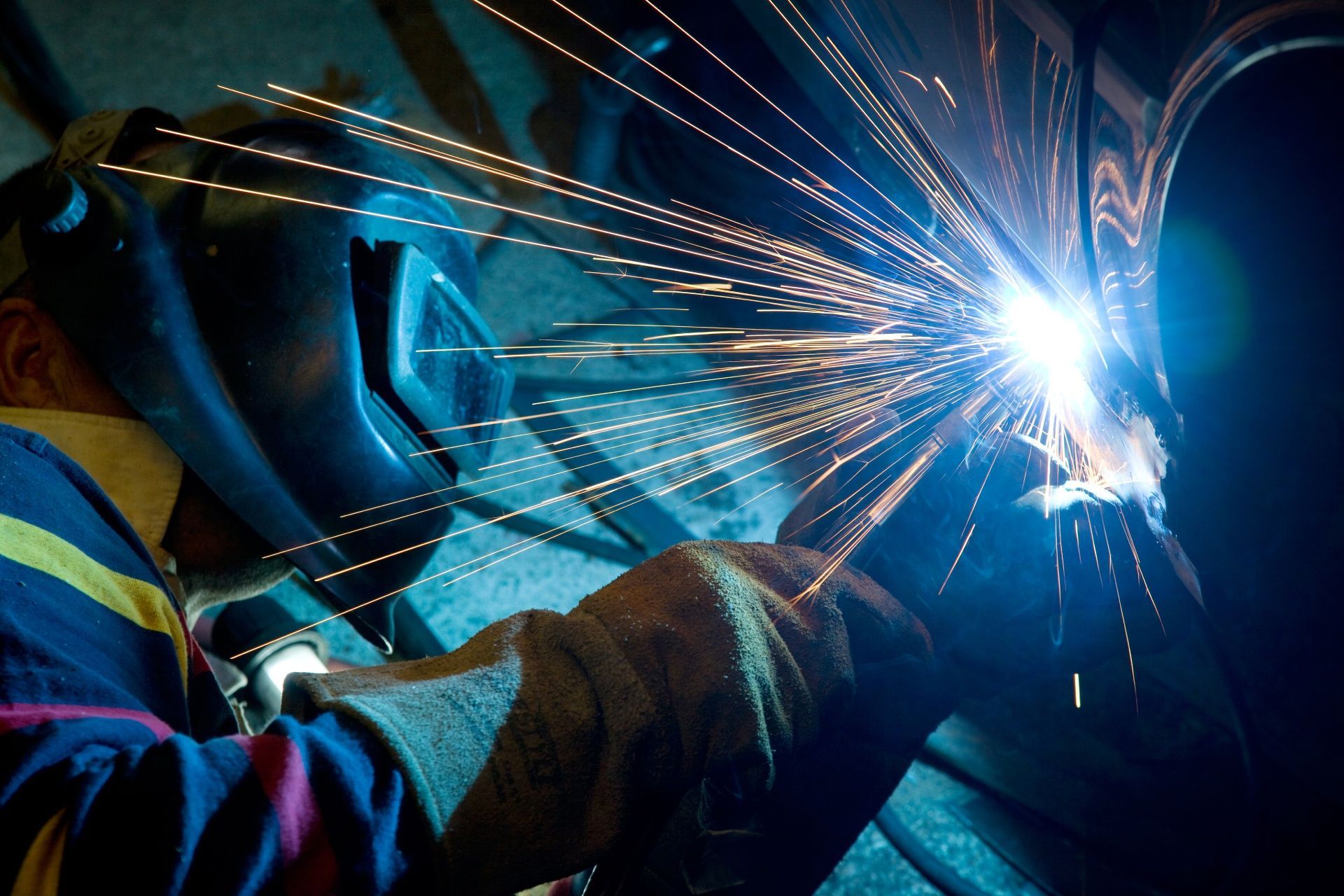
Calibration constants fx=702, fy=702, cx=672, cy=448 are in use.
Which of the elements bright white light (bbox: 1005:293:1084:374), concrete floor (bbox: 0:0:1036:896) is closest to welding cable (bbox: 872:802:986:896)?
concrete floor (bbox: 0:0:1036:896)

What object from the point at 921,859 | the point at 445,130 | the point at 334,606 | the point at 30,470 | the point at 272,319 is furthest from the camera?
the point at 445,130

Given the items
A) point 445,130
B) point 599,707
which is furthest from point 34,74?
point 599,707

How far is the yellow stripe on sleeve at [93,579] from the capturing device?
788 mm

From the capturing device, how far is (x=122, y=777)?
0.67 metres

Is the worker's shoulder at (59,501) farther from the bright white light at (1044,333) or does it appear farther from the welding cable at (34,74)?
the welding cable at (34,74)

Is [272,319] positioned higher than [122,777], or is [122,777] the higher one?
[272,319]

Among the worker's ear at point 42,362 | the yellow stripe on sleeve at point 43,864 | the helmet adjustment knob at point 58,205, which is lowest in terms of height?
the yellow stripe on sleeve at point 43,864

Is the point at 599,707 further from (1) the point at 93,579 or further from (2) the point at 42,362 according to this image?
(2) the point at 42,362

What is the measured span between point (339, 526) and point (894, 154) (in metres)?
1.75

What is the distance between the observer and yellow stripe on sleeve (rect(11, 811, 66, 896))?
0.60 meters

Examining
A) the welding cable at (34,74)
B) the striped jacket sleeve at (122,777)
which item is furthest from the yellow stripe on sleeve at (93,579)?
the welding cable at (34,74)

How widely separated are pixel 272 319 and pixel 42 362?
0.35 meters

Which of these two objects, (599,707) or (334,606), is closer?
(599,707)

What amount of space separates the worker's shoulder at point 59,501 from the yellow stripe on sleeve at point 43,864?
36cm
